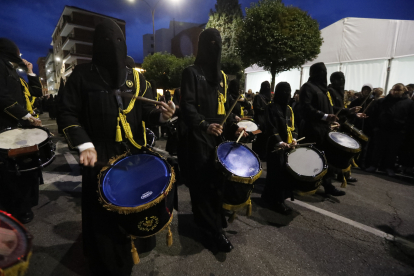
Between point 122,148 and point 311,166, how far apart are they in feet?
8.02

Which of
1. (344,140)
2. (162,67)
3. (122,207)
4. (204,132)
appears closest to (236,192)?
(204,132)

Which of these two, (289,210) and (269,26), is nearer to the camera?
(289,210)

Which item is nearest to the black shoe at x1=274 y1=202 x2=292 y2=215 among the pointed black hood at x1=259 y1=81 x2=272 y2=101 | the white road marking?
the white road marking

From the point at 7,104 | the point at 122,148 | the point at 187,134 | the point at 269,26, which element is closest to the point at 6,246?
the point at 122,148

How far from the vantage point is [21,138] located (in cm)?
289

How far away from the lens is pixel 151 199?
1580mm

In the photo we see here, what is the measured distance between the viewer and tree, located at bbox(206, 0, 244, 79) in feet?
89.2

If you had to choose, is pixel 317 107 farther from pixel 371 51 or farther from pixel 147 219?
pixel 371 51

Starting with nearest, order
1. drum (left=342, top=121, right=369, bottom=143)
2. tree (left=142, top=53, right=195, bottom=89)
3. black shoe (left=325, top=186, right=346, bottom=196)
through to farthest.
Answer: black shoe (left=325, top=186, right=346, bottom=196)
drum (left=342, top=121, right=369, bottom=143)
tree (left=142, top=53, right=195, bottom=89)

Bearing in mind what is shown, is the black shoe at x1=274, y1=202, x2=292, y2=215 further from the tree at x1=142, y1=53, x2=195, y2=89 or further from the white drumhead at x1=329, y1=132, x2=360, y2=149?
the tree at x1=142, y1=53, x2=195, y2=89

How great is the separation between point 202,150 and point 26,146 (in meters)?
2.13

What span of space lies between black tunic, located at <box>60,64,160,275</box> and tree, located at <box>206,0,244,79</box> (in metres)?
24.1

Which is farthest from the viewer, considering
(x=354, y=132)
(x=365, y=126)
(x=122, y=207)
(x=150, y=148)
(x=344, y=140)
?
(x=365, y=126)

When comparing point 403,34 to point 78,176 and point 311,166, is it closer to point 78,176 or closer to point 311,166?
point 311,166
